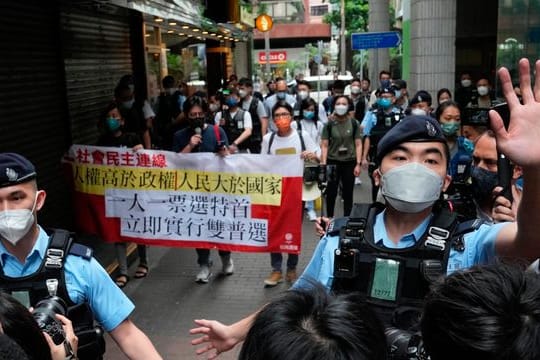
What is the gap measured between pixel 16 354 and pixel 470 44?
16646 millimetres

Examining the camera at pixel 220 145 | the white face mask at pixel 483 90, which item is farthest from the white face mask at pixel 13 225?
the white face mask at pixel 483 90

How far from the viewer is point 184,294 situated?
18.7ft

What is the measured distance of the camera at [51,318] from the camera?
1783 mm

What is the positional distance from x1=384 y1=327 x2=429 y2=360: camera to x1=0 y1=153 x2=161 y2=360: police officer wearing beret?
3.56 feet

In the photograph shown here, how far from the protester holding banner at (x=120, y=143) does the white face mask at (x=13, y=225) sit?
3.27 metres

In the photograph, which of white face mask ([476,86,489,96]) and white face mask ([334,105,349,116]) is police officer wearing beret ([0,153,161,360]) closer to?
white face mask ([334,105,349,116])

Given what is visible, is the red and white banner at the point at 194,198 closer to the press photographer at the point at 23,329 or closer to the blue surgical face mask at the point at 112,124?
the blue surgical face mask at the point at 112,124

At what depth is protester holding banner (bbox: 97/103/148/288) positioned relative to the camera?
592cm

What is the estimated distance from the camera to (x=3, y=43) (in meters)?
5.84

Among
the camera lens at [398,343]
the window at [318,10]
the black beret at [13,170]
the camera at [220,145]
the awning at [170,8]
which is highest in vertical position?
the window at [318,10]

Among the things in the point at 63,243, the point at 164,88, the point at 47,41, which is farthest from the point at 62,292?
the point at 164,88

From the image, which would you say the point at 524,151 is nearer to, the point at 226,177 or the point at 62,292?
the point at 62,292

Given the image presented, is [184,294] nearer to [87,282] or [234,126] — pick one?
[234,126]

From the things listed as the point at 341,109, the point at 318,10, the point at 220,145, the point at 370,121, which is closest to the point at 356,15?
the point at 318,10
